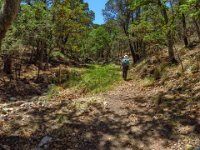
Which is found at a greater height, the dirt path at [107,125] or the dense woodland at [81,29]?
the dense woodland at [81,29]

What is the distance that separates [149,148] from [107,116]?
9.01 ft

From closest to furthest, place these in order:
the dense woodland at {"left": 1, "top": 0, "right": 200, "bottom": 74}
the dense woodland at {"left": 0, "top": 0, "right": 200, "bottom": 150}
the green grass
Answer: the dense woodland at {"left": 0, "top": 0, "right": 200, "bottom": 150} → the green grass → the dense woodland at {"left": 1, "top": 0, "right": 200, "bottom": 74}

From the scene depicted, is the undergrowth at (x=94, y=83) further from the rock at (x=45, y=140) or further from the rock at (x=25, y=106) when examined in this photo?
the rock at (x=45, y=140)

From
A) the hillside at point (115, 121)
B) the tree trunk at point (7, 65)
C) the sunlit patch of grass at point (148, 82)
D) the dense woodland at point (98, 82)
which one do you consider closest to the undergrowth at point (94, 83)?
the dense woodland at point (98, 82)

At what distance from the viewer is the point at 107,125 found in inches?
347

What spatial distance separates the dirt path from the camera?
7.39 m

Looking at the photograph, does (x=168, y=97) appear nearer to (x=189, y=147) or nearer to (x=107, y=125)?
(x=107, y=125)

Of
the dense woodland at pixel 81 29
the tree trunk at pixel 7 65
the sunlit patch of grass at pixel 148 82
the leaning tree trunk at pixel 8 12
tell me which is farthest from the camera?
the tree trunk at pixel 7 65

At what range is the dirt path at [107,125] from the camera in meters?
7.39

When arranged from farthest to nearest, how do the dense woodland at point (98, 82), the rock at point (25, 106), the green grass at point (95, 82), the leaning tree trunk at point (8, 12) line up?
the green grass at point (95, 82)
the rock at point (25, 106)
the dense woodland at point (98, 82)
the leaning tree trunk at point (8, 12)

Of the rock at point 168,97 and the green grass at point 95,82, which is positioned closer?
the rock at point 168,97

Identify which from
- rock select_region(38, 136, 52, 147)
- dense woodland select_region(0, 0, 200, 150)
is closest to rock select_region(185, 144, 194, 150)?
dense woodland select_region(0, 0, 200, 150)

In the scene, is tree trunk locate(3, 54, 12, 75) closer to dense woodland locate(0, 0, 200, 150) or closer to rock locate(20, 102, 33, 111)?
dense woodland locate(0, 0, 200, 150)


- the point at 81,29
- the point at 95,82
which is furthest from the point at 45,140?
the point at 81,29
